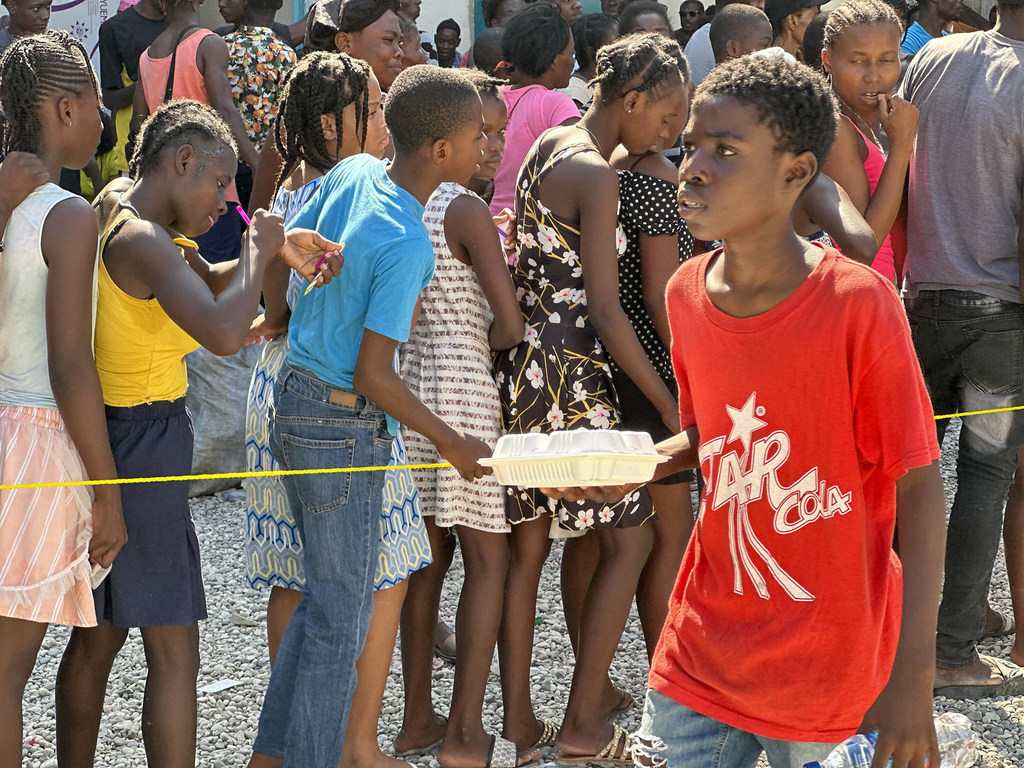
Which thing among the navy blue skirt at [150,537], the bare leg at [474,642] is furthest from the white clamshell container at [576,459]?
the bare leg at [474,642]

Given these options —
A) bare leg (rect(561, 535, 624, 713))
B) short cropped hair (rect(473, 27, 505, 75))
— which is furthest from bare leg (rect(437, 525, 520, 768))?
short cropped hair (rect(473, 27, 505, 75))

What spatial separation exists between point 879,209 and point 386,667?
201cm

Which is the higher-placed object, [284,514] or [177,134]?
[177,134]

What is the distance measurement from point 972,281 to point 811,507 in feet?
7.21

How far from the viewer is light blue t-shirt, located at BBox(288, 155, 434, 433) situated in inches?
117

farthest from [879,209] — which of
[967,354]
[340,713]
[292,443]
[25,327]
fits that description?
[25,327]

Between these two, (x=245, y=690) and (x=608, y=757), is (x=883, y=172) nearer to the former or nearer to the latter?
(x=608, y=757)

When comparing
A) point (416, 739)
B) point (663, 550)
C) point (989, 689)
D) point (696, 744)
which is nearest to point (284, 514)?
point (416, 739)

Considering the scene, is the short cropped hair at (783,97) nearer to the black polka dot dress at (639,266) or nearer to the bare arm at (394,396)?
the bare arm at (394,396)

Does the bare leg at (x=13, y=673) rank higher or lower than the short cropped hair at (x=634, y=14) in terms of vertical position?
lower

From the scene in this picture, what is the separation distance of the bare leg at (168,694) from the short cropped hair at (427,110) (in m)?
1.39

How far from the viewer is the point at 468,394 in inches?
141

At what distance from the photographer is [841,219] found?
349cm

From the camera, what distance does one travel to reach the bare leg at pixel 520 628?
3.68 meters
